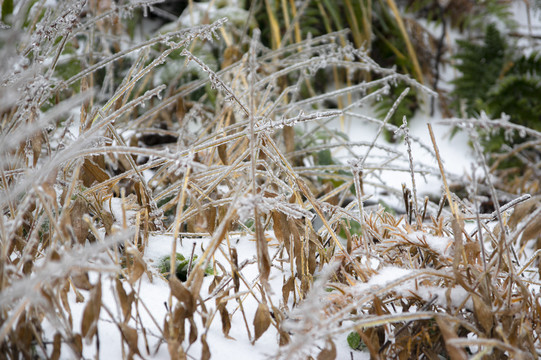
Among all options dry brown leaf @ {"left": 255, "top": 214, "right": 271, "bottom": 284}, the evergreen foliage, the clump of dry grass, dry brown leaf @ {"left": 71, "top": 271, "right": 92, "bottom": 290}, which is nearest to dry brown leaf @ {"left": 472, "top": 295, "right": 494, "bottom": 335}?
the clump of dry grass

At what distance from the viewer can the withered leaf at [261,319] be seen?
0.64 meters

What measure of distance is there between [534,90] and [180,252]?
7.28ft

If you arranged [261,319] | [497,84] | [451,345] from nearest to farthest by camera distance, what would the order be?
[451,345] → [261,319] → [497,84]

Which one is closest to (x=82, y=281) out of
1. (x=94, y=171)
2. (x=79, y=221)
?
(x=79, y=221)

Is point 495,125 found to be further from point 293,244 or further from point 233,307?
point 233,307

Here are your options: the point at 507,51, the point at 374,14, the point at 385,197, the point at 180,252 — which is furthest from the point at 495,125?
the point at 507,51

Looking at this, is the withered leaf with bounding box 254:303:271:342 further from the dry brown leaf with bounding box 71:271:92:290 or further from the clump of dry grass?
the dry brown leaf with bounding box 71:271:92:290

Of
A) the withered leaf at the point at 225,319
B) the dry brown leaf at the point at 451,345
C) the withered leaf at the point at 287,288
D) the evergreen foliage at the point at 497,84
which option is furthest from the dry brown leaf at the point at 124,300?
the evergreen foliage at the point at 497,84

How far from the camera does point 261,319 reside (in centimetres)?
64

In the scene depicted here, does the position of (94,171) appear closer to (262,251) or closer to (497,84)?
(262,251)

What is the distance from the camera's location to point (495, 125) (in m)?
0.57

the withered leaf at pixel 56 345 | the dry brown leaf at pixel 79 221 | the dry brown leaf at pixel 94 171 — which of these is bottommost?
the withered leaf at pixel 56 345

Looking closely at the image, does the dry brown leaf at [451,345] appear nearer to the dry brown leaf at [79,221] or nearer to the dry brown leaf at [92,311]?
the dry brown leaf at [92,311]

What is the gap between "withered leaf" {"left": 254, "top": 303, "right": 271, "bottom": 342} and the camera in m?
0.64
